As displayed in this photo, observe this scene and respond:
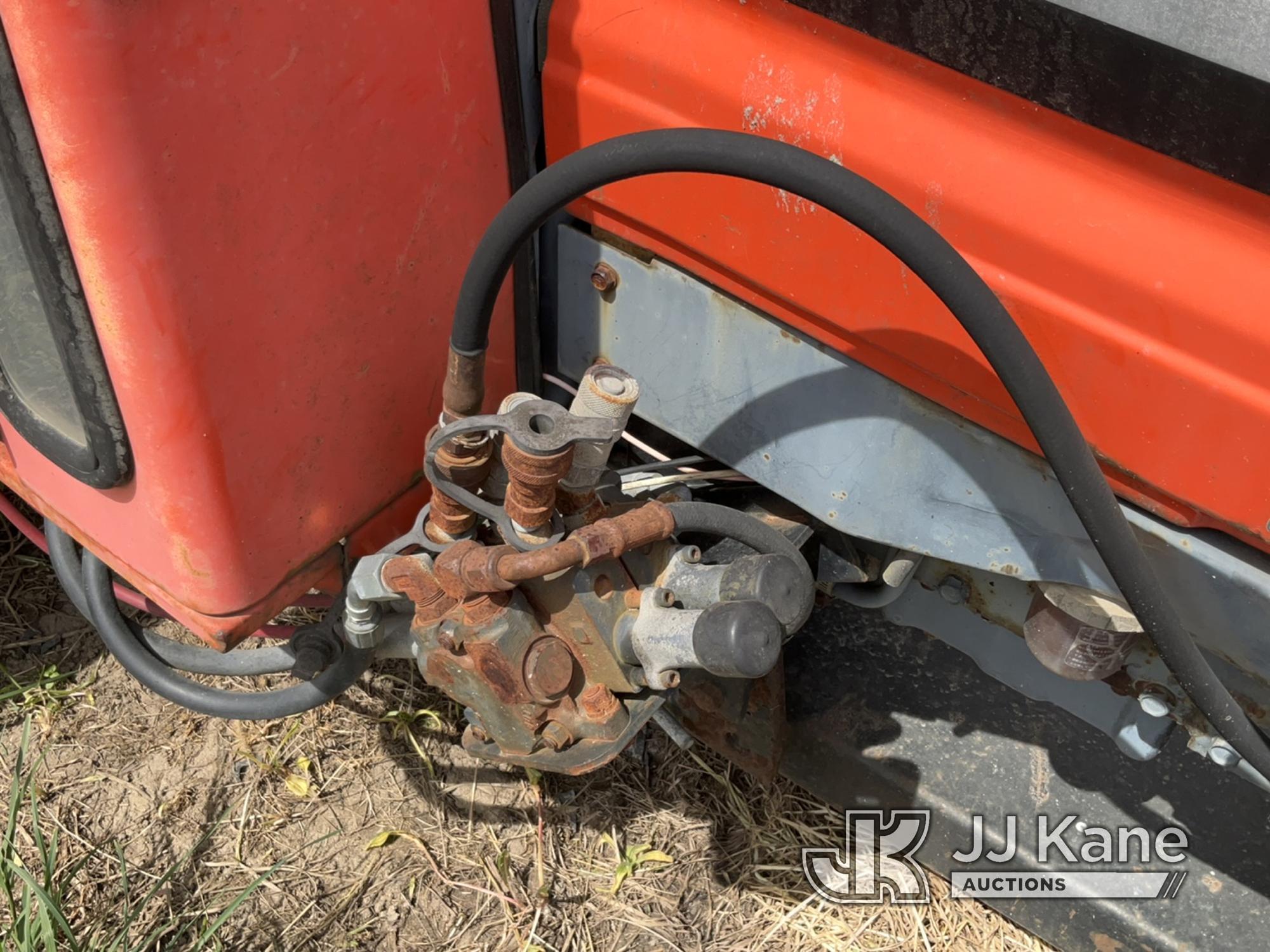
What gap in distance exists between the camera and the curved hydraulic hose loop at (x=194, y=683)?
4.57 feet

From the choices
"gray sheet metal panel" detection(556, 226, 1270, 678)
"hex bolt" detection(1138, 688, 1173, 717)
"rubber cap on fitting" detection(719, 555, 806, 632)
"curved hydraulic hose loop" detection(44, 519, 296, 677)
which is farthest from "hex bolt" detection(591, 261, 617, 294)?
"hex bolt" detection(1138, 688, 1173, 717)

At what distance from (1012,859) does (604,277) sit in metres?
0.94

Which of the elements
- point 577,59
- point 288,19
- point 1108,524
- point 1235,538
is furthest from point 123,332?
point 1235,538

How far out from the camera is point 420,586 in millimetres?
1172

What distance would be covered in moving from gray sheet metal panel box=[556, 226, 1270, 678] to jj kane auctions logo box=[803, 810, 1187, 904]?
58 centimetres

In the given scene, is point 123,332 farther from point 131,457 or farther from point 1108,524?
point 1108,524

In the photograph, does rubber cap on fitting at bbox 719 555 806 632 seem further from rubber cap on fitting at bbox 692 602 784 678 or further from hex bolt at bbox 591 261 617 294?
hex bolt at bbox 591 261 617 294

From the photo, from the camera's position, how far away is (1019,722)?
5.27ft

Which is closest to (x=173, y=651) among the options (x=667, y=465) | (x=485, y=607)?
(x=485, y=607)

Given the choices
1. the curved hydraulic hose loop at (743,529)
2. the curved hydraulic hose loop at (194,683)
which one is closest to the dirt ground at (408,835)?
the curved hydraulic hose loop at (194,683)

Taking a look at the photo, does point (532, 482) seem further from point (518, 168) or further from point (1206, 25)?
point (1206, 25)

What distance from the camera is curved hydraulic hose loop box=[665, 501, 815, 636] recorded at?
110 cm

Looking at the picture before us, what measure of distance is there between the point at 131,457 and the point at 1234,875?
1408 mm

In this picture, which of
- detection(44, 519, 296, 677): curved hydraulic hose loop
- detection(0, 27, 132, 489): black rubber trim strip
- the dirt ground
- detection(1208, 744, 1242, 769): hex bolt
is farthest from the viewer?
the dirt ground
